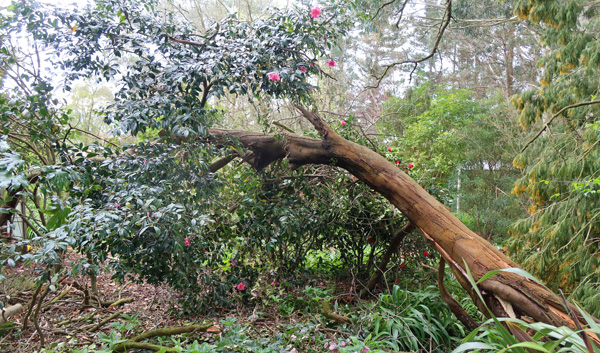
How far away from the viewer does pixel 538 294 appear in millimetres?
1939

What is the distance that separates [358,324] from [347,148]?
134 centimetres

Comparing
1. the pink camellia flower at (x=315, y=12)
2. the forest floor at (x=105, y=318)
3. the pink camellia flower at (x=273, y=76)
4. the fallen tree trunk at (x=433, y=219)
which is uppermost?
the pink camellia flower at (x=315, y=12)

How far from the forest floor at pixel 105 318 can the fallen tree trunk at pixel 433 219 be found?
0.97 m

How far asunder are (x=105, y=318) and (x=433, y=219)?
253 centimetres

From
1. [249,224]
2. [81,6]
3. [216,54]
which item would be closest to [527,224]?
Answer: [249,224]

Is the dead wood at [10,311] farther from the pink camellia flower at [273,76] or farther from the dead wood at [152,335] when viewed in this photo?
the pink camellia flower at [273,76]

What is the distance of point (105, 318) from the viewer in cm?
270

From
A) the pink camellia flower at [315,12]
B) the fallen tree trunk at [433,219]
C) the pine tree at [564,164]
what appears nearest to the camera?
the fallen tree trunk at [433,219]

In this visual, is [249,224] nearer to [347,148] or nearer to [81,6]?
[347,148]

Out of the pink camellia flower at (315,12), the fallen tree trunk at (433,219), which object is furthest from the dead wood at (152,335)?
the pink camellia flower at (315,12)

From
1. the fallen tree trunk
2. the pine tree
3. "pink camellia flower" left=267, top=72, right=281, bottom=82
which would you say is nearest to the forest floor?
the fallen tree trunk

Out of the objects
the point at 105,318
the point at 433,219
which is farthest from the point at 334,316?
the point at 105,318

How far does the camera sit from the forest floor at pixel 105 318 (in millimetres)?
2289

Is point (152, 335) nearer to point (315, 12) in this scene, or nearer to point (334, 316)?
point (334, 316)
